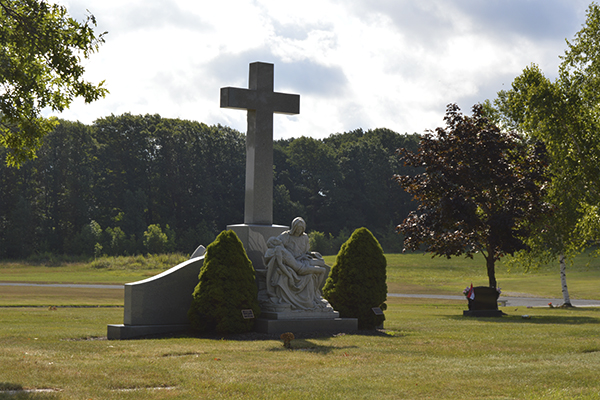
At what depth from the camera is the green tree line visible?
67875mm

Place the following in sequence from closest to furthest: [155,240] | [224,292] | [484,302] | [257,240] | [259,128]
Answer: [224,292] < [257,240] < [259,128] < [484,302] < [155,240]

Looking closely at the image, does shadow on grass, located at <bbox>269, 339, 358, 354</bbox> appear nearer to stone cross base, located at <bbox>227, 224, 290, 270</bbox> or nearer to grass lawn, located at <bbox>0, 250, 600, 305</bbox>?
stone cross base, located at <bbox>227, 224, 290, 270</bbox>

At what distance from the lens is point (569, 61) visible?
25.9 meters

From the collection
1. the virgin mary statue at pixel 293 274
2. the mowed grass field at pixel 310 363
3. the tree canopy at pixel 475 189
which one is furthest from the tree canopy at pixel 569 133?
the virgin mary statue at pixel 293 274

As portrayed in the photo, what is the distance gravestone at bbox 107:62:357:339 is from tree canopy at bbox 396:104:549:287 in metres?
8.87

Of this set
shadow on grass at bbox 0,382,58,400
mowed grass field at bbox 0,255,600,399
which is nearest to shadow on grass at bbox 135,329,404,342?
mowed grass field at bbox 0,255,600,399

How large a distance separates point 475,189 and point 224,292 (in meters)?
13.1

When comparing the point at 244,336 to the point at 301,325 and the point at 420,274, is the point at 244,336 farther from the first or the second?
the point at 420,274

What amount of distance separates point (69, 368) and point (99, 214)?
2667 inches

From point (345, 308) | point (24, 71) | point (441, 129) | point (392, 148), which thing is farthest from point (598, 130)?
point (392, 148)

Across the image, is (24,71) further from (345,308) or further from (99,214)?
(99,214)

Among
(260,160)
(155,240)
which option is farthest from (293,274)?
(155,240)

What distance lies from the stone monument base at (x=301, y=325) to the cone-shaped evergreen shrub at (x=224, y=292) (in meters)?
0.26

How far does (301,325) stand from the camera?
13.3m
